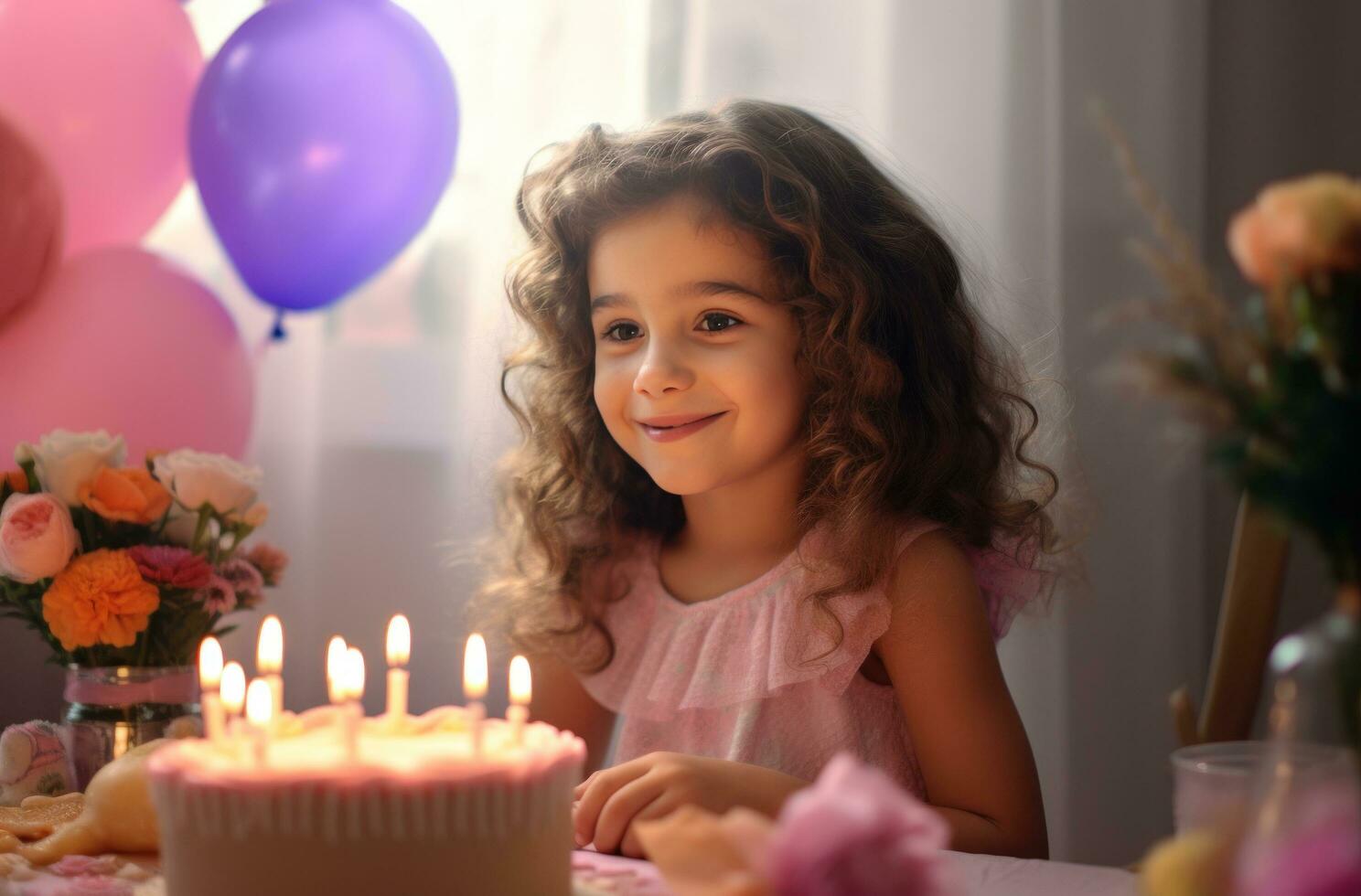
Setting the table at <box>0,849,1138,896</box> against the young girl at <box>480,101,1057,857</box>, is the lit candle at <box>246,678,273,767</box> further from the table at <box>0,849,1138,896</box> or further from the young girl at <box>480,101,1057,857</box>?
the young girl at <box>480,101,1057,857</box>

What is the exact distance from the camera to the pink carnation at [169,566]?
120cm

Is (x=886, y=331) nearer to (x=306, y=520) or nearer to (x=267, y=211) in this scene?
Result: (x=267, y=211)

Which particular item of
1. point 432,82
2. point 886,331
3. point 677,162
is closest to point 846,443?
point 886,331

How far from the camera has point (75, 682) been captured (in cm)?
119

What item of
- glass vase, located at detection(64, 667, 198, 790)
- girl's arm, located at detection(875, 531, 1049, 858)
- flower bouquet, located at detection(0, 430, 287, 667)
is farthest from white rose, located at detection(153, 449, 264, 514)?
girl's arm, located at detection(875, 531, 1049, 858)

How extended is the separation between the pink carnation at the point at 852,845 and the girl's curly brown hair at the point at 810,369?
2.31 ft

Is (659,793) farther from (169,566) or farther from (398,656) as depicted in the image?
(169,566)

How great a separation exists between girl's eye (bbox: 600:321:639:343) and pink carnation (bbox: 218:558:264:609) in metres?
0.44

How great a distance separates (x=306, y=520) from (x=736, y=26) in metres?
0.92

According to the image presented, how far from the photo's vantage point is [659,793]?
3.37 feet

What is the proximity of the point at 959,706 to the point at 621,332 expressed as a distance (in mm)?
515

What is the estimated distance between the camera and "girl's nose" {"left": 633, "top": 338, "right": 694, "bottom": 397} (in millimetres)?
1284

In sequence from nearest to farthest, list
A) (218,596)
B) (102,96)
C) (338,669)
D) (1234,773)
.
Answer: (1234,773) → (338,669) → (218,596) → (102,96)

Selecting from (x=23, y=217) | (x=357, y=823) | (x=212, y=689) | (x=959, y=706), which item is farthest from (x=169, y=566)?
(x=959, y=706)
